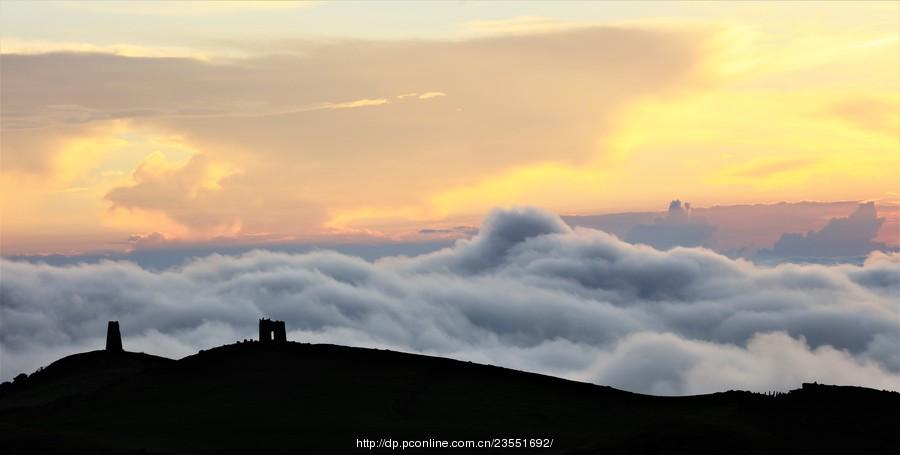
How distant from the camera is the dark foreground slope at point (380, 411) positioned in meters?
71.2

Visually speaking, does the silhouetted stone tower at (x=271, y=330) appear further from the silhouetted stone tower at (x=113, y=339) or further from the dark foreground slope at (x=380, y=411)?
the silhouetted stone tower at (x=113, y=339)

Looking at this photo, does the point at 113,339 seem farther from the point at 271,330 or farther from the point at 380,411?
the point at 380,411

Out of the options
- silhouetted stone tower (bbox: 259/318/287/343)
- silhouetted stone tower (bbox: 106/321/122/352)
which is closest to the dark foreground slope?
silhouetted stone tower (bbox: 259/318/287/343)

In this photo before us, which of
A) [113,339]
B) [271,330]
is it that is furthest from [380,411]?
[113,339]

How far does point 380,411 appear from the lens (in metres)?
87.8

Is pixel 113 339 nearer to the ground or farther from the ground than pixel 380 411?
farther from the ground

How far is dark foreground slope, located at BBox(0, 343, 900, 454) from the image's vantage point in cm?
7125

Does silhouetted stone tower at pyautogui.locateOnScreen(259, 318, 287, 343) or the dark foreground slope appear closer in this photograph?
the dark foreground slope

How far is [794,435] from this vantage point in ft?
240

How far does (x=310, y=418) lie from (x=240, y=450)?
9893mm

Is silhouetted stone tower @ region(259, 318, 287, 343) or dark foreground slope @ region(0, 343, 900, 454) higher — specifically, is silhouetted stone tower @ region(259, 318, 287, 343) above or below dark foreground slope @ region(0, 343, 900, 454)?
above

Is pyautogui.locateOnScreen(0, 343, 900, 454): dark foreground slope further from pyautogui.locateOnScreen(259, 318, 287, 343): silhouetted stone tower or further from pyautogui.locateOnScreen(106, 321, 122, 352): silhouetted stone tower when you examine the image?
pyautogui.locateOnScreen(106, 321, 122, 352): silhouetted stone tower

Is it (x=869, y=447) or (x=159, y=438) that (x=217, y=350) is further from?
(x=869, y=447)

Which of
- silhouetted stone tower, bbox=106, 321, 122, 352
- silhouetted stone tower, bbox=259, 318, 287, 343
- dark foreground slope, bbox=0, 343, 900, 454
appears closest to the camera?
dark foreground slope, bbox=0, 343, 900, 454
